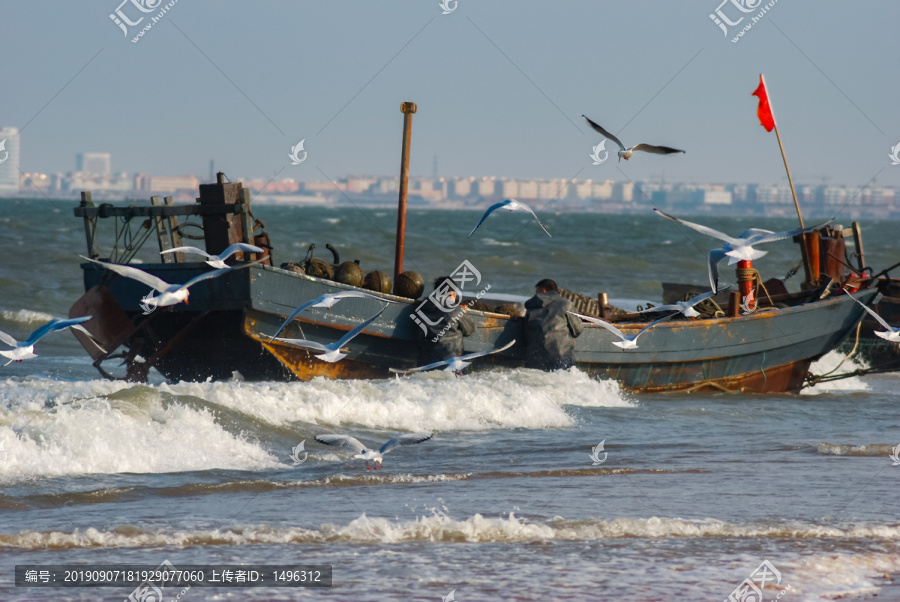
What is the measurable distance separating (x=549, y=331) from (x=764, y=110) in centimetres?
650

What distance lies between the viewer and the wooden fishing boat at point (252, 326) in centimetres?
1215

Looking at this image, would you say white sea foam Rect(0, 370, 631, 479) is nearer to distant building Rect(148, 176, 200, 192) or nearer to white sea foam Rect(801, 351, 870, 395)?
white sea foam Rect(801, 351, 870, 395)

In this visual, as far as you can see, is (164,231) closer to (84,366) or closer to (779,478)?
(84,366)

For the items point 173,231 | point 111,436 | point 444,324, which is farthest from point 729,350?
point 111,436

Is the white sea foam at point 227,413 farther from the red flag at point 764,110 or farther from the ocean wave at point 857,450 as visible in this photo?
the red flag at point 764,110

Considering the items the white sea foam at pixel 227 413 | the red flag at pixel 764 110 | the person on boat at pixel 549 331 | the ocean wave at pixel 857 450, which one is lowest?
the ocean wave at pixel 857 450

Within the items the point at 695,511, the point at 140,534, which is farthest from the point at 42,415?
the point at 695,511

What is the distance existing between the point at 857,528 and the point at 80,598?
15.3 feet

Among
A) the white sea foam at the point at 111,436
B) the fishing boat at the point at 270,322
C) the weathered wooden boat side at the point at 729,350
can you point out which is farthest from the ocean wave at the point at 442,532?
the weathered wooden boat side at the point at 729,350

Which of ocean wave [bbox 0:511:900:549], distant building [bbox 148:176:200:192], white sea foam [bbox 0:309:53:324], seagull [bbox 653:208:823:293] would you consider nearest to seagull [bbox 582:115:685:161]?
seagull [bbox 653:208:823:293]

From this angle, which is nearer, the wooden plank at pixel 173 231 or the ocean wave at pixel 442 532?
the ocean wave at pixel 442 532

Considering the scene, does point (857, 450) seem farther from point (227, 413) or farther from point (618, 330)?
point (227, 413)

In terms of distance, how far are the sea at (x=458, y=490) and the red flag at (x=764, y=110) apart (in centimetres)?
471

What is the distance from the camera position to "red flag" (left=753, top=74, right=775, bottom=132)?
17.6 metres
